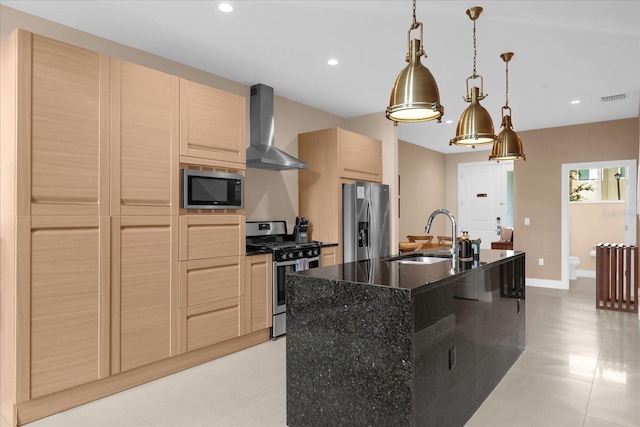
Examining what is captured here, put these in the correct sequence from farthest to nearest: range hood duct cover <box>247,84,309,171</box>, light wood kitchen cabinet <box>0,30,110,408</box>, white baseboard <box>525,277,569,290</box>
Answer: white baseboard <box>525,277,569,290</box>
range hood duct cover <box>247,84,309,171</box>
light wood kitchen cabinet <box>0,30,110,408</box>

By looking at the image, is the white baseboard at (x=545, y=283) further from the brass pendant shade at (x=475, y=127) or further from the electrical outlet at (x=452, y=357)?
the electrical outlet at (x=452, y=357)

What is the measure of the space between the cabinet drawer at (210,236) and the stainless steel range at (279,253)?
0.40 metres

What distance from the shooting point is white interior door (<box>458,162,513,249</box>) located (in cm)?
844

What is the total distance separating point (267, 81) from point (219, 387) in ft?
9.95

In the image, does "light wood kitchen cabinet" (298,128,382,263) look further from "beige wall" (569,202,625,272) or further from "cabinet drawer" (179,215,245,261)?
"beige wall" (569,202,625,272)

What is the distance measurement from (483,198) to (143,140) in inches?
294

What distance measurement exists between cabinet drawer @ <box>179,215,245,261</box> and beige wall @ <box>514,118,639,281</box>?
5.28 m

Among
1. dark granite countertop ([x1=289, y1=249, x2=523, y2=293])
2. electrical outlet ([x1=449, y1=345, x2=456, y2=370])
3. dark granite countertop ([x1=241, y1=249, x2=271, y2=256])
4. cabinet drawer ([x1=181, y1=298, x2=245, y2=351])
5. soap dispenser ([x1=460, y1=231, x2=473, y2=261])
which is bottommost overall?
cabinet drawer ([x1=181, y1=298, x2=245, y2=351])

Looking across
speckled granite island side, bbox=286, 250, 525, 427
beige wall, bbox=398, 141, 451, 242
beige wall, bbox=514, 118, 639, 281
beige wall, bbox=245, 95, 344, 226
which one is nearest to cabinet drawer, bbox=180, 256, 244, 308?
beige wall, bbox=245, 95, 344, 226

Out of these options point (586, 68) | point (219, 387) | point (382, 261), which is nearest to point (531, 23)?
point (586, 68)

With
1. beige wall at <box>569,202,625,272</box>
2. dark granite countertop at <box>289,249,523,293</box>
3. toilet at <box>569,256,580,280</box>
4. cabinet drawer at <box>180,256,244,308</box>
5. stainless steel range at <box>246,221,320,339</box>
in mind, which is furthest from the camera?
beige wall at <box>569,202,625,272</box>

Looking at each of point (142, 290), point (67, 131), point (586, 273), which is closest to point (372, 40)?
point (67, 131)

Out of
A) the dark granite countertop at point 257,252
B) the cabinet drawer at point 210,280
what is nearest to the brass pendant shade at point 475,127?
the dark granite countertop at point 257,252

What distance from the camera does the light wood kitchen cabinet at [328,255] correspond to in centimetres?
455
